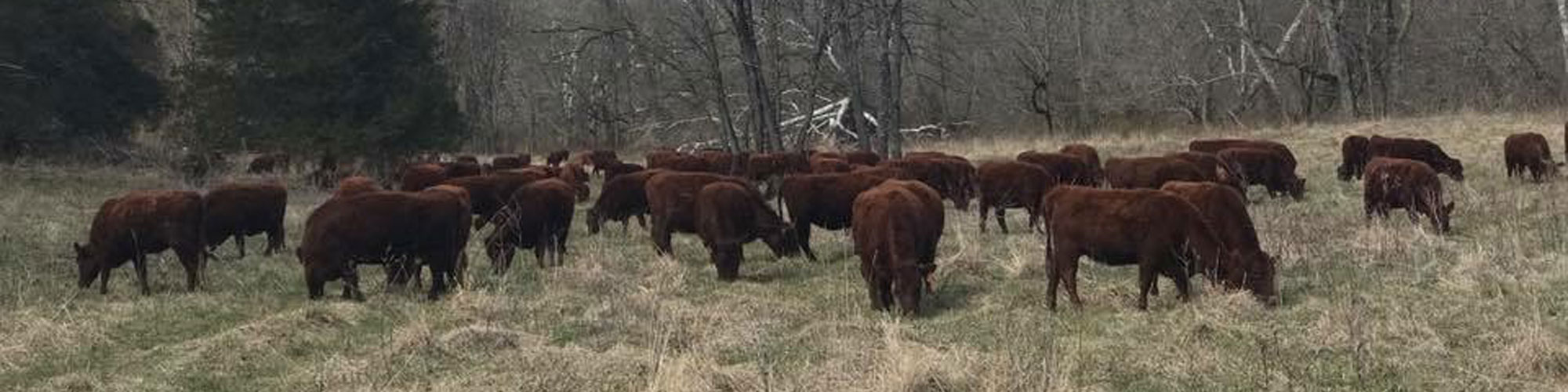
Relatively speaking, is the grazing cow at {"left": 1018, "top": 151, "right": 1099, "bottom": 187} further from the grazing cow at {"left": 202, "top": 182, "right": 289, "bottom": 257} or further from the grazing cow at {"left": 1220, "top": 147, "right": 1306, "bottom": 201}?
the grazing cow at {"left": 202, "top": 182, "right": 289, "bottom": 257}

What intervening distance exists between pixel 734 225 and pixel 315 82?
70.6ft

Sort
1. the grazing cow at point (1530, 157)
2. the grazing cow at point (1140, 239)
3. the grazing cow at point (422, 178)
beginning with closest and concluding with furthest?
the grazing cow at point (1140, 239) → the grazing cow at point (422, 178) → the grazing cow at point (1530, 157)

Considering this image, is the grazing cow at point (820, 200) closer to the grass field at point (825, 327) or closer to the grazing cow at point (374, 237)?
the grass field at point (825, 327)

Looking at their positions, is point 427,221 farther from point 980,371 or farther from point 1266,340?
point 1266,340

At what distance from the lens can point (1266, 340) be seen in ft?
27.7

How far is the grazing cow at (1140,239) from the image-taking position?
995 cm

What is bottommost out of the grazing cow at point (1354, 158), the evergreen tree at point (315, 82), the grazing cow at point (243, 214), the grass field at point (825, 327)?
the grass field at point (825, 327)

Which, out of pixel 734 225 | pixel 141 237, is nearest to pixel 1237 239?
pixel 734 225

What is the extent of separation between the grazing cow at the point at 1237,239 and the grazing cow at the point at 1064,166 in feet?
28.1

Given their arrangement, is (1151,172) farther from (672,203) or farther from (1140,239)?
(1140,239)

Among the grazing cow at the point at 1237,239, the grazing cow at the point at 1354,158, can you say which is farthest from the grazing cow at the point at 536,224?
the grazing cow at the point at 1354,158

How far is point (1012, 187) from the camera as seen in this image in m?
16.6

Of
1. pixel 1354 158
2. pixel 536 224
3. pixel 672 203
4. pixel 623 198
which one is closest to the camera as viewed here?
pixel 536 224

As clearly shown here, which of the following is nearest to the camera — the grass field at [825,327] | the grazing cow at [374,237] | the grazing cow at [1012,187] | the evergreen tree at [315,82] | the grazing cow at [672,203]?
the grass field at [825,327]
